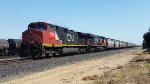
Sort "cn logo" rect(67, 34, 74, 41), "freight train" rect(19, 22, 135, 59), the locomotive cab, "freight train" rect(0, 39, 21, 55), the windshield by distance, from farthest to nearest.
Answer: "freight train" rect(0, 39, 21, 55) < "cn logo" rect(67, 34, 74, 41) < the windshield < "freight train" rect(19, 22, 135, 59) < the locomotive cab

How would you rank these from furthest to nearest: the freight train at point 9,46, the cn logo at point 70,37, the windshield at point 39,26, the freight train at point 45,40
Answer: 1. the freight train at point 9,46
2. the cn logo at point 70,37
3. the windshield at point 39,26
4. the freight train at point 45,40

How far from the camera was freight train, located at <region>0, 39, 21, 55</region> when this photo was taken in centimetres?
4474

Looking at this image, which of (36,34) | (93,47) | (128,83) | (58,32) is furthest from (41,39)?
(93,47)

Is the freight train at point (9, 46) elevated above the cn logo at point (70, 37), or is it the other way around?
the cn logo at point (70, 37)

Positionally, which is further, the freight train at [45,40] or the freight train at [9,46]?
the freight train at [9,46]

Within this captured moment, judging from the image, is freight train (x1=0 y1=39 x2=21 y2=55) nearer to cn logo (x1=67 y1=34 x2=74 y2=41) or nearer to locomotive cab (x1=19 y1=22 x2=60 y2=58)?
cn logo (x1=67 y1=34 x2=74 y2=41)

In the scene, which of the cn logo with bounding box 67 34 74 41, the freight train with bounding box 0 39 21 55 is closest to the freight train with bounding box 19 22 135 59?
the cn logo with bounding box 67 34 74 41

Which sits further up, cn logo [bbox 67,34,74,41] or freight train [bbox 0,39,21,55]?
cn logo [bbox 67,34,74,41]

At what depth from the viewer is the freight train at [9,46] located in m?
44.7

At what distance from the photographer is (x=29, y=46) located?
33812 millimetres

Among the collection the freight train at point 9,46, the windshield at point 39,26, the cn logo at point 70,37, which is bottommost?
the freight train at point 9,46

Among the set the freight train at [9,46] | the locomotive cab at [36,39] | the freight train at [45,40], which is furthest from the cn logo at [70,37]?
the freight train at [9,46]

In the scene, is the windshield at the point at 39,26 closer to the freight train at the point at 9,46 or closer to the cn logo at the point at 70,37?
the cn logo at the point at 70,37

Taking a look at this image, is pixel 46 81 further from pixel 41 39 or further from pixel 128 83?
pixel 41 39
